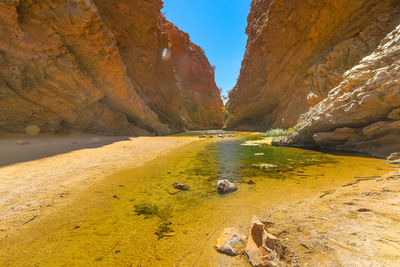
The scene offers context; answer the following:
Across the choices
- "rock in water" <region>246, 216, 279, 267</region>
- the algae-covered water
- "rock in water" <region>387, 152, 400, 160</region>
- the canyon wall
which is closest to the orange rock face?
the canyon wall

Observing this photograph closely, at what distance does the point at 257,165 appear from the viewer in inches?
170

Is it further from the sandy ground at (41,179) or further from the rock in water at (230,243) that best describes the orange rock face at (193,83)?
the rock in water at (230,243)

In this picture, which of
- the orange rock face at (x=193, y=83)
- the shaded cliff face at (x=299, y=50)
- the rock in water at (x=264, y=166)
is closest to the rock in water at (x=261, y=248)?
the rock in water at (x=264, y=166)

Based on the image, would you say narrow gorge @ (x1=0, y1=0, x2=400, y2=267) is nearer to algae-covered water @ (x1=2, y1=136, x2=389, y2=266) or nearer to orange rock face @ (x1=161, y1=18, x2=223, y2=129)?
algae-covered water @ (x1=2, y1=136, x2=389, y2=266)

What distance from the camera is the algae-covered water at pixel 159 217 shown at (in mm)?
1414

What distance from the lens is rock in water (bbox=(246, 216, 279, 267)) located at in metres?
1.15

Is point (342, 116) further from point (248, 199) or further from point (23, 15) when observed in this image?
point (23, 15)

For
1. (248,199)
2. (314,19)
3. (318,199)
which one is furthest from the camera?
(314,19)

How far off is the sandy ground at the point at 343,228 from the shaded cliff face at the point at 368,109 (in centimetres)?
392

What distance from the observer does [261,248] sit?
1.24 m

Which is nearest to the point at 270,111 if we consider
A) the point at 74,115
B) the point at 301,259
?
the point at 74,115

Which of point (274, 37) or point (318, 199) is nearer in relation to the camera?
point (318, 199)

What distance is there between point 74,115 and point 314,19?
793 inches

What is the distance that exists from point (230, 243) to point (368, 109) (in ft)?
21.4
